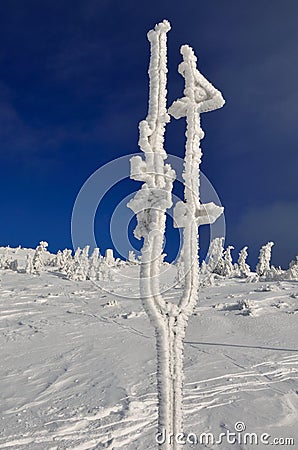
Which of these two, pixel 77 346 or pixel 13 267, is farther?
pixel 13 267

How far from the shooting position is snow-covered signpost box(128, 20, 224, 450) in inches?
144

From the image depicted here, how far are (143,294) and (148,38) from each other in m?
2.66

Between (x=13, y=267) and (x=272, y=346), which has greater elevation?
(x=13, y=267)

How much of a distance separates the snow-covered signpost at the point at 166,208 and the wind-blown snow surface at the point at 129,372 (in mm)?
2754

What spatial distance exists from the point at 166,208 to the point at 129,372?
649 cm

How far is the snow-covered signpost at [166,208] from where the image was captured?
365 centimetres

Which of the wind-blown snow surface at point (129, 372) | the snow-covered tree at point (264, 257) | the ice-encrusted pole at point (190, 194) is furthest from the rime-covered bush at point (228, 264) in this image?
the ice-encrusted pole at point (190, 194)

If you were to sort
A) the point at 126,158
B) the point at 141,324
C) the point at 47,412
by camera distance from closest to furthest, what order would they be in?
the point at 126,158
the point at 47,412
the point at 141,324

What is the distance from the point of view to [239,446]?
227 inches

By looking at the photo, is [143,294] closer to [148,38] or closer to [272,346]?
[148,38]

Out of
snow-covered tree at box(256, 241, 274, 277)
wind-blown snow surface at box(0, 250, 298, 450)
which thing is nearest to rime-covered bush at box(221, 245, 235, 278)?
snow-covered tree at box(256, 241, 274, 277)

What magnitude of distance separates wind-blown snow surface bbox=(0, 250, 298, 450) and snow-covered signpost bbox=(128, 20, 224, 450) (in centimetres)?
275

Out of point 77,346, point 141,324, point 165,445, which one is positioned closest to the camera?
point 165,445

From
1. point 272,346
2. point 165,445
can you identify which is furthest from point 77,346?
point 165,445
